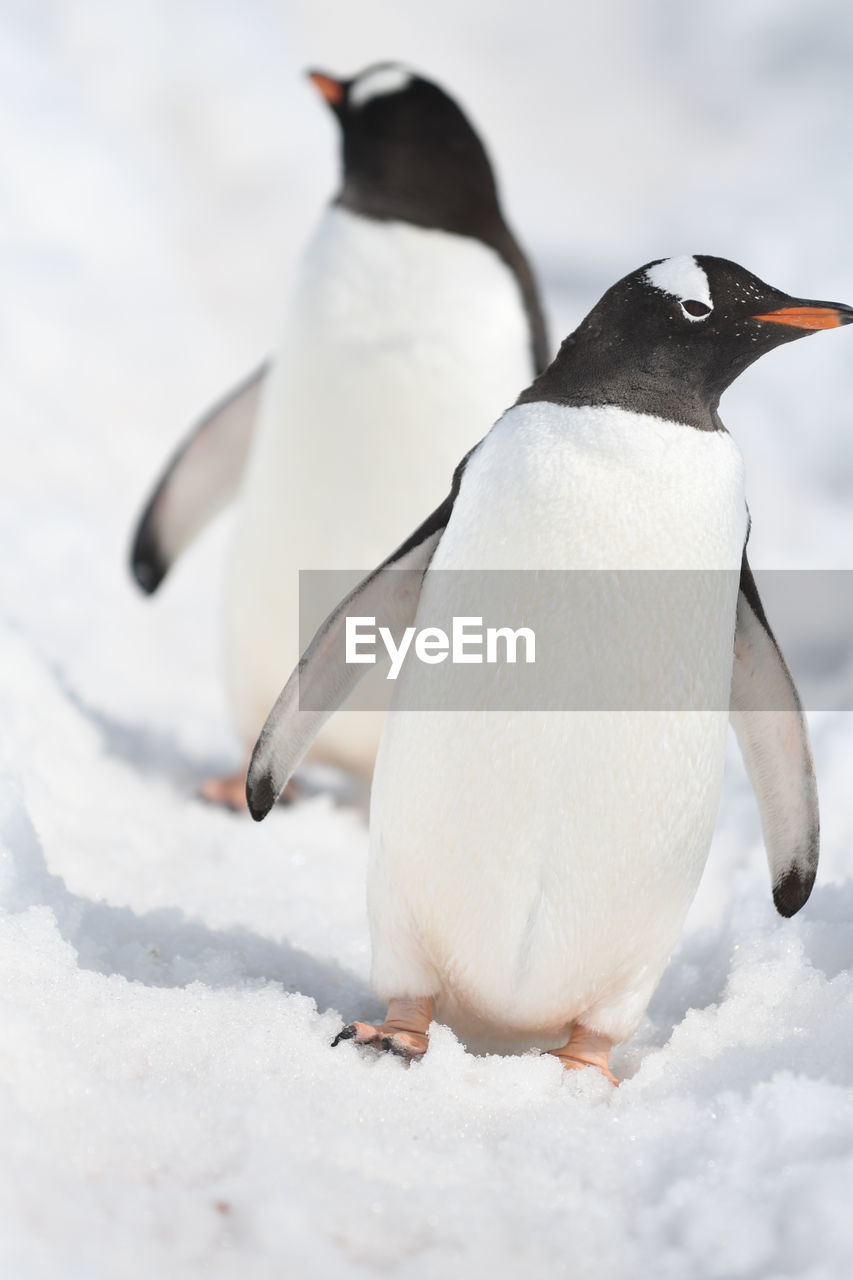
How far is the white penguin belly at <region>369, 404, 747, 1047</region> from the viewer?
50.6 inches

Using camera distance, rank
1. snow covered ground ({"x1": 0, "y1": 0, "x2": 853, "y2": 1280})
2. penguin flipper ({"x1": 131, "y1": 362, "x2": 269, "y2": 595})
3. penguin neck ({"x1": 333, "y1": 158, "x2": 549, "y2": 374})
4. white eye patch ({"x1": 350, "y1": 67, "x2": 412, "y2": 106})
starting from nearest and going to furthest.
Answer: snow covered ground ({"x1": 0, "y1": 0, "x2": 853, "y2": 1280}) → penguin neck ({"x1": 333, "y1": 158, "x2": 549, "y2": 374}) → white eye patch ({"x1": 350, "y1": 67, "x2": 412, "y2": 106}) → penguin flipper ({"x1": 131, "y1": 362, "x2": 269, "y2": 595})

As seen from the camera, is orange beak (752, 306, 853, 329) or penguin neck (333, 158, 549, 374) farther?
penguin neck (333, 158, 549, 374)

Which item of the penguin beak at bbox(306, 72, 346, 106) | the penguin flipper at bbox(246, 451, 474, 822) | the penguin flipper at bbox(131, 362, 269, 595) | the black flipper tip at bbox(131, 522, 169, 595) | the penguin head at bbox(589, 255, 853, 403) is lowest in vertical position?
the black flipper tip at bbox(131, 522, 169, 595)

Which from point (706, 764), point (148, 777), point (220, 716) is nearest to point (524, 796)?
point (706, 764)

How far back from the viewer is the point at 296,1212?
0.97m

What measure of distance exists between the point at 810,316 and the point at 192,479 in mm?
1934

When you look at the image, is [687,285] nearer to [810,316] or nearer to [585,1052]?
[810,316]

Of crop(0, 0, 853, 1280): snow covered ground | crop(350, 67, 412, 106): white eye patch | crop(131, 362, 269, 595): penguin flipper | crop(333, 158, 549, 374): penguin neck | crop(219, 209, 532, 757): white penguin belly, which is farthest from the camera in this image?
crop(131, 362, 269, 595): penguin flipper

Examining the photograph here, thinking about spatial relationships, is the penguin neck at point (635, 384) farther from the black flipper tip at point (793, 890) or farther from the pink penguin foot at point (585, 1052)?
the pink penguin foot at point (585, 1052)

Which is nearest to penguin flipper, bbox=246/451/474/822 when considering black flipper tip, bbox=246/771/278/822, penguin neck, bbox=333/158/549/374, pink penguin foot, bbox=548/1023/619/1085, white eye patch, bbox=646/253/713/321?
black flipper tip, bbox=246/771/278/822

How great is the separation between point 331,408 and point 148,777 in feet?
2.83

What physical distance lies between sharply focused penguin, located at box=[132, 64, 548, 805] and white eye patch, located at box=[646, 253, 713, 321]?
39.7 inches

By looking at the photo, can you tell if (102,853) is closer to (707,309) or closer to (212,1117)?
(212,1117)

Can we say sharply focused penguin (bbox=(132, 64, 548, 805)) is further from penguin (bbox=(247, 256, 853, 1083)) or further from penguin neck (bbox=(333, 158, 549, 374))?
penguin (bbox=(247, 256, 853, 1083))
